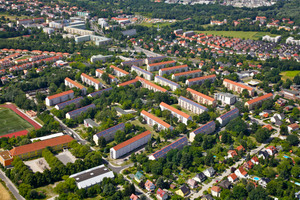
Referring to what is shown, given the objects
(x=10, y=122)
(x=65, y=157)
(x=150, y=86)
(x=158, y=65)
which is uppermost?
(x=158, y=65)

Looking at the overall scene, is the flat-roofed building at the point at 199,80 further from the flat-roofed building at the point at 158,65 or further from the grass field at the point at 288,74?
the grass field at the point at 288,74

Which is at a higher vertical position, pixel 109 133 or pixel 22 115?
pixel 109 133

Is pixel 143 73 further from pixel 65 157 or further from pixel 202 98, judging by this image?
pixel 65 157

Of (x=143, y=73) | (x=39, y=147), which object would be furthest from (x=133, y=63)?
(x=39, y=147)

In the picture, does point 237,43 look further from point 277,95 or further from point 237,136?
point 237,136

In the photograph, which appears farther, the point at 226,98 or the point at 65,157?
the point at 226,98

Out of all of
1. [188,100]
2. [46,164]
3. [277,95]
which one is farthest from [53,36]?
[277,95]
